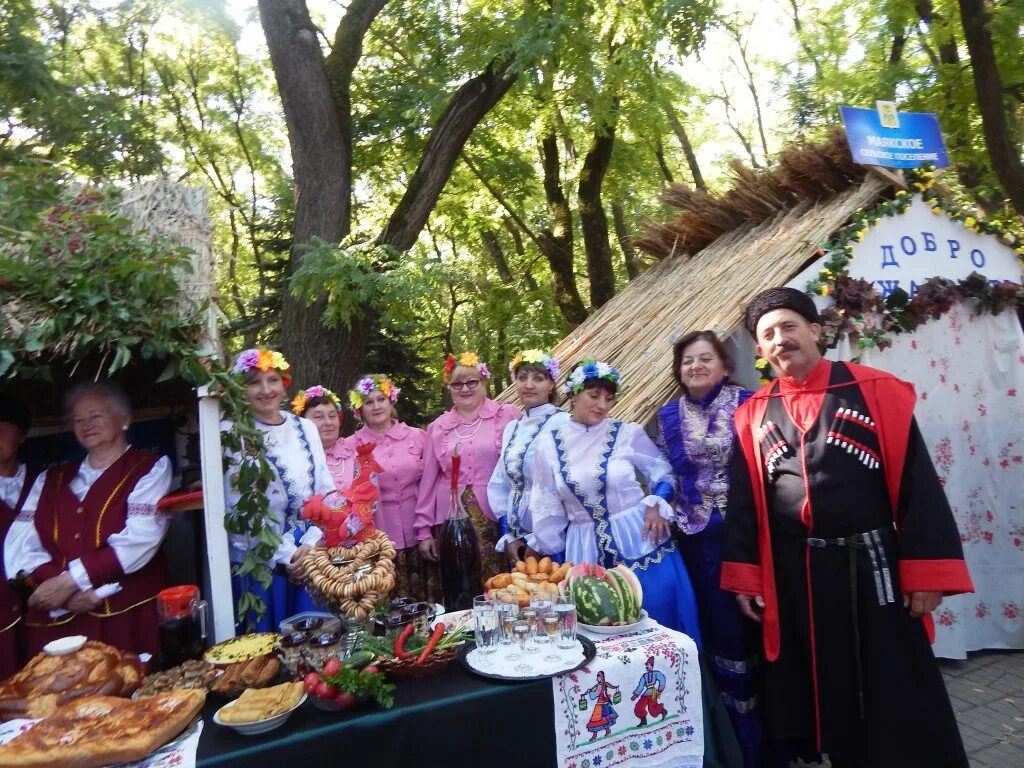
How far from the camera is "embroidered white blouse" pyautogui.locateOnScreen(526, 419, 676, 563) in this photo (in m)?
Answer: 2.96

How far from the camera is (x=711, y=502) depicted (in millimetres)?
2979

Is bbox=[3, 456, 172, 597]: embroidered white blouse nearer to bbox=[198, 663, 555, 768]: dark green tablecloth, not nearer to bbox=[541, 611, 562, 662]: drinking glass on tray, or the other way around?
bbox=[198, 663, 555, 768]: dark green tablecloth

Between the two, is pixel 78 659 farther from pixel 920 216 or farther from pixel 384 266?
pixel 920 216

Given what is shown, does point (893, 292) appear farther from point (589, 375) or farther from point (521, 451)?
point (521, 451)

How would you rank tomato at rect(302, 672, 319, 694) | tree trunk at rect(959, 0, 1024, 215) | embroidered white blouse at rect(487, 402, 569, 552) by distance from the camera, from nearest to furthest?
tomato at rect(302, 672, 319, 694)
embroidered white blouse at rect(487, 402, 569, 552)
tree trunk at rect(959, 0, 1024, 215)

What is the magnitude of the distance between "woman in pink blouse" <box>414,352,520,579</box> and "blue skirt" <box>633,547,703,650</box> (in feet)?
3.70

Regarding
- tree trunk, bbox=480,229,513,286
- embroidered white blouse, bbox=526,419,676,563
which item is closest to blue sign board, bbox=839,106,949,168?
embroidered white blouse, bbox=526,419,676,563

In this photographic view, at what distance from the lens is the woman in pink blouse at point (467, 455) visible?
381cm

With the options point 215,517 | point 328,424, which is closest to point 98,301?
point 215,517

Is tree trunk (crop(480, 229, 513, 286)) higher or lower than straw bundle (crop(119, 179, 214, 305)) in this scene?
higher

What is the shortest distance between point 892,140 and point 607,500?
10.3 feet

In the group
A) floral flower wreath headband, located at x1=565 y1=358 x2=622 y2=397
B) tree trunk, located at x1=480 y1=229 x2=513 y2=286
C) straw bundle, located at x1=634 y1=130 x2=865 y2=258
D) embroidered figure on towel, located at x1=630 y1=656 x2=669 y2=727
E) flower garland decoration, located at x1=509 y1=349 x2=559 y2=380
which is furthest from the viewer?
tree trunk, located at x1=480 y1=229 x2=513 y2=286

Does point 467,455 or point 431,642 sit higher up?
point 467,455

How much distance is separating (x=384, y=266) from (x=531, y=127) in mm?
5335
